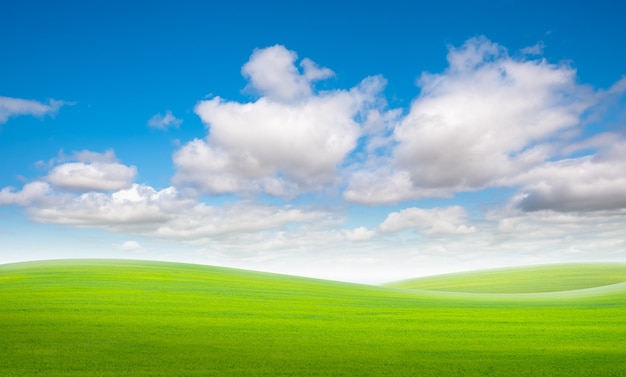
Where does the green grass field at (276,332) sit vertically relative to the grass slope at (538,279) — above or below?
below

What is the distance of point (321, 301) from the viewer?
51.0 feet

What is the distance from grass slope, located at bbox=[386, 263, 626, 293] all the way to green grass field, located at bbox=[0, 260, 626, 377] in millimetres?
17696

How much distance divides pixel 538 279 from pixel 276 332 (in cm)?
3156

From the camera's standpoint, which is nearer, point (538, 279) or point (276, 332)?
point (276, 332)

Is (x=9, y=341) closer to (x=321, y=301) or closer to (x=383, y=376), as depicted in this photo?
(x=383, y=376)

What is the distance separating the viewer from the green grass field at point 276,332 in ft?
24.6

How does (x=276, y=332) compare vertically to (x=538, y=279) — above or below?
below

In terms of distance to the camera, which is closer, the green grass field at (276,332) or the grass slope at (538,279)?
the green grass field at (276,332)

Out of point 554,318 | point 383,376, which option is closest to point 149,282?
point 383,376

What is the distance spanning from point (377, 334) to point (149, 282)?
982 centimetres

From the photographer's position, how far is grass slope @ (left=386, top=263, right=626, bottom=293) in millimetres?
32938

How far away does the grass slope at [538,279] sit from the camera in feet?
108

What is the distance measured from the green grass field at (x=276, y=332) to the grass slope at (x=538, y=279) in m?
17.7

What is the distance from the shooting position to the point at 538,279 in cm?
3578
